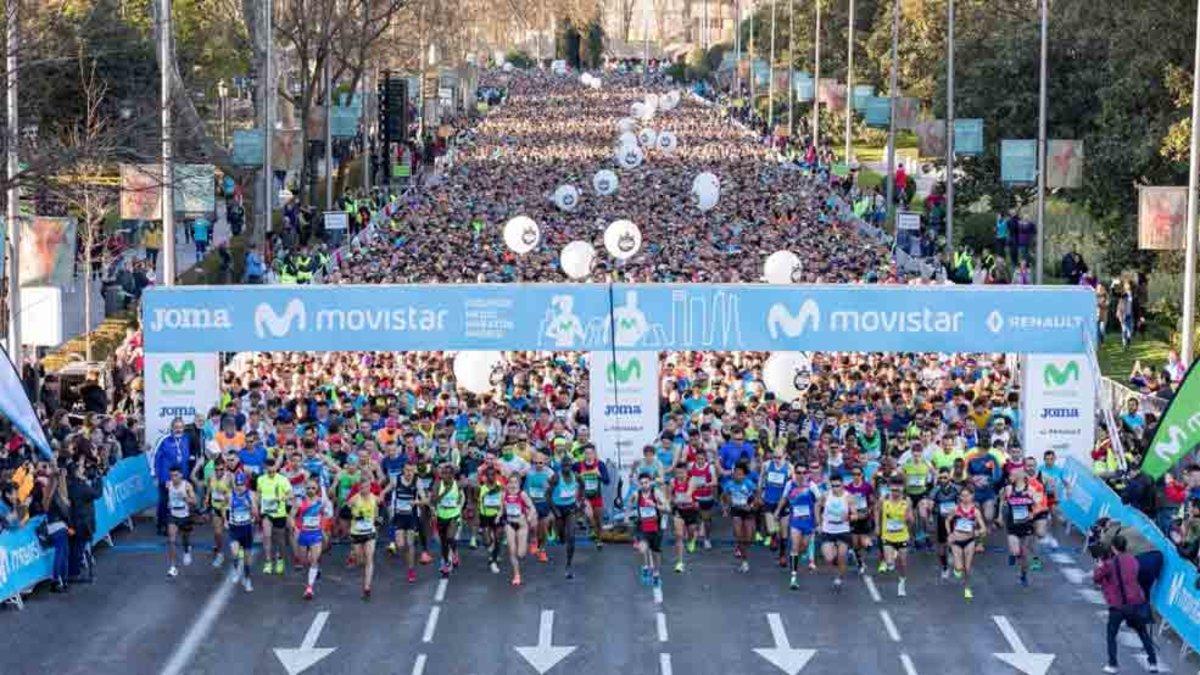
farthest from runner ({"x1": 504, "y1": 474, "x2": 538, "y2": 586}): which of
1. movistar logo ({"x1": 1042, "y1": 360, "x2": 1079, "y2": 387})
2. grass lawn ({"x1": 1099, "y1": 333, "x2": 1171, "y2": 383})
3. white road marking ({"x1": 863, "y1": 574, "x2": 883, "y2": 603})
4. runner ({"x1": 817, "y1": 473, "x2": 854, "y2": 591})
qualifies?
grass lawn ({"x1": 1099, "y1": 333, "x2": 1171, "y2": 383})

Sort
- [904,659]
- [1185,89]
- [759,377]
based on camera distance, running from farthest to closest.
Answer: [1185,89] → [759,377] → [904,659]

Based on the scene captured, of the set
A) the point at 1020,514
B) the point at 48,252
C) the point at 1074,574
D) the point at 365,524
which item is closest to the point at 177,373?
the point at 48,252

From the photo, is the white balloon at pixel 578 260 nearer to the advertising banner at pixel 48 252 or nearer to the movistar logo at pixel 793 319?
the advertising banner at pixel 48 252

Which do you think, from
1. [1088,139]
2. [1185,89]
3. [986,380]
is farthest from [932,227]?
[986,380]

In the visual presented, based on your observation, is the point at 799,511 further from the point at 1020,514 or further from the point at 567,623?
the point at 567,623

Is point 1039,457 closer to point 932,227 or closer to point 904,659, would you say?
point 904,659

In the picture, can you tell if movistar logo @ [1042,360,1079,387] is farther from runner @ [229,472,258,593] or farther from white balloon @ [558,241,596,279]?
white balloon @ [558,241,596,279]
